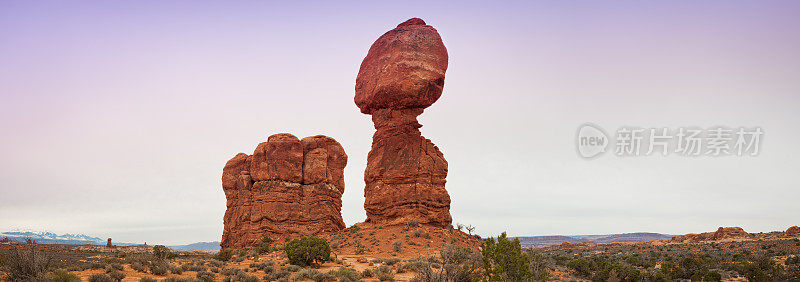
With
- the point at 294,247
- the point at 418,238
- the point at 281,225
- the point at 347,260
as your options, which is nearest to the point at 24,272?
the point at 294,247

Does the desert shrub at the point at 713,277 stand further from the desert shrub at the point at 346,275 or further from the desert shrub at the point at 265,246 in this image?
the desert shrub at the point at 265,246

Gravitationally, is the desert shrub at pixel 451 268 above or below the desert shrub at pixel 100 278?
above

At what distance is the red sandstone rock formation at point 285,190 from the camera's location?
40.2m

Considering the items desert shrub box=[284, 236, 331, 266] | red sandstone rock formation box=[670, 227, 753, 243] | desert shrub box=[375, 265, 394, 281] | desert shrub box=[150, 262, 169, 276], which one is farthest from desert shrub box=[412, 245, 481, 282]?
red sandstone rock formation box=[670, 227, 753, 243]

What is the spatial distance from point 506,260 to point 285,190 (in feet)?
103

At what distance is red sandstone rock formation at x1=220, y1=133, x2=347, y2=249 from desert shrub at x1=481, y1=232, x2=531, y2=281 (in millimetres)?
28300

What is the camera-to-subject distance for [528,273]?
41.9 ft

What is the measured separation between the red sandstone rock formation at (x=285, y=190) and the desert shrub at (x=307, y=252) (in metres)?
16.3

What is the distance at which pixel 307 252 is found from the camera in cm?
2278

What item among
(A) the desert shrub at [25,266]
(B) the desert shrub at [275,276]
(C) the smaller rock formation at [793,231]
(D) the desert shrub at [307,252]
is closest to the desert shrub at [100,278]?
(A) the desert shrub at [25,266]

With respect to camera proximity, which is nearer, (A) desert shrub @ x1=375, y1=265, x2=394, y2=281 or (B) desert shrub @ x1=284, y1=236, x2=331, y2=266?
(A) desert shrub @ x1=375, y1=265, x2=394, y2=281

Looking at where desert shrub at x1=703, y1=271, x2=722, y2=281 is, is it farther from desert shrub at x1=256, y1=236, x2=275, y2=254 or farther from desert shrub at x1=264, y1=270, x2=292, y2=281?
desert shrub at x1=256, y1=236, x2=275, y2=254

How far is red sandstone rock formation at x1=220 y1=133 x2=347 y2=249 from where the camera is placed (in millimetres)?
40188

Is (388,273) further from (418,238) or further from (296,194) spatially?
(296,194)
